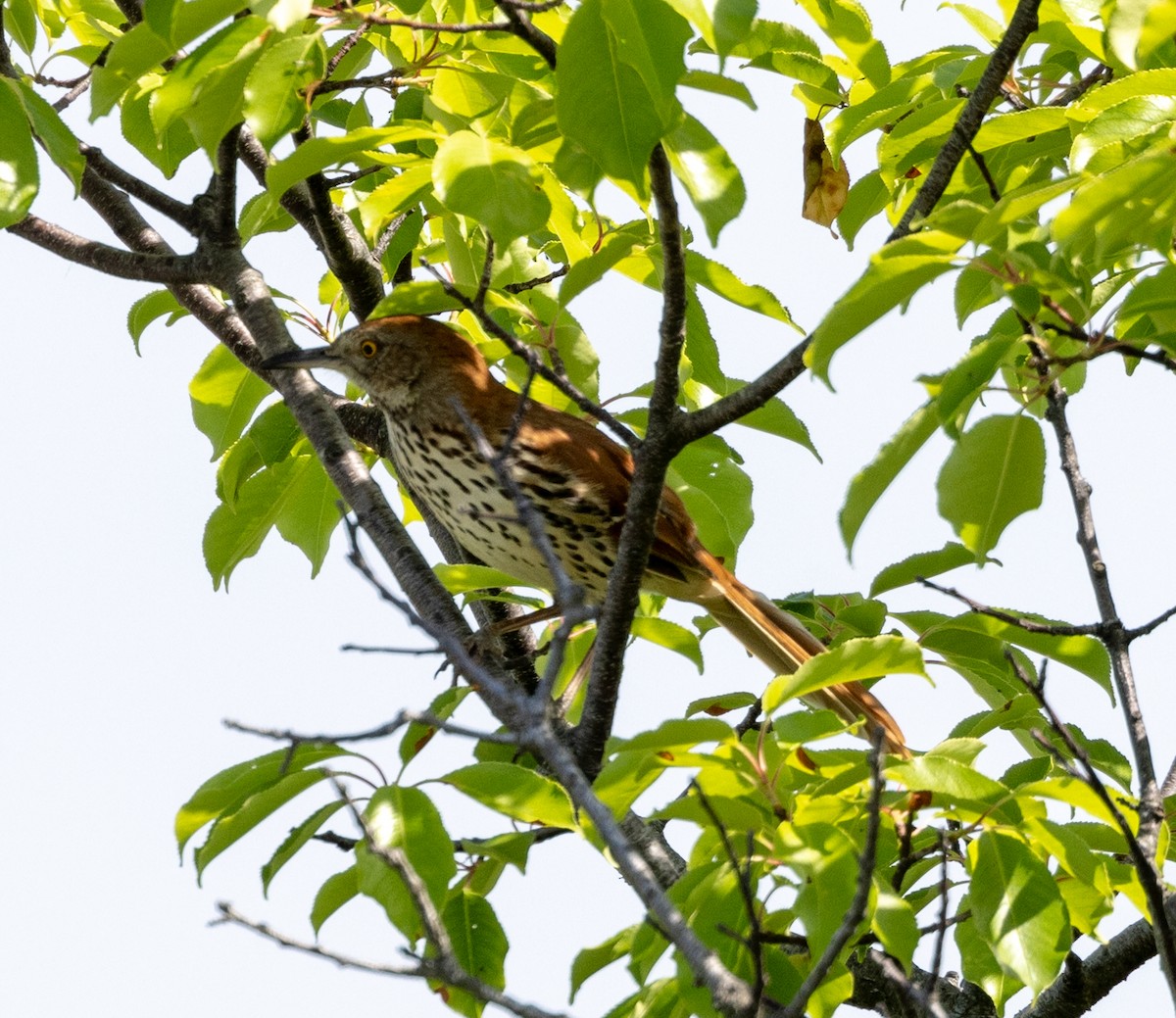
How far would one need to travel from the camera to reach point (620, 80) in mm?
1950

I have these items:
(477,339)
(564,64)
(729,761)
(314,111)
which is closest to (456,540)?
(477,339)

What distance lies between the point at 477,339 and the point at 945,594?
1.22 metres

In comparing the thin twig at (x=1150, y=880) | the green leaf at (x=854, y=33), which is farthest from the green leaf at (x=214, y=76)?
the thin twig at (x=1150, y=880)

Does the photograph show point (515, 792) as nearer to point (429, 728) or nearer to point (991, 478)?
point (429, 728)

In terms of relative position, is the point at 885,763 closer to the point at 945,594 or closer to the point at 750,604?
the point at 945,594

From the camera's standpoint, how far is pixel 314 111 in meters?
3.36

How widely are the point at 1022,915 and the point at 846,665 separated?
451 mm

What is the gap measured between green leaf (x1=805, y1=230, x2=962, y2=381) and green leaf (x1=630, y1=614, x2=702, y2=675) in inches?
51.5

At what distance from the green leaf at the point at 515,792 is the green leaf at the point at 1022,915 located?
0.63 metres

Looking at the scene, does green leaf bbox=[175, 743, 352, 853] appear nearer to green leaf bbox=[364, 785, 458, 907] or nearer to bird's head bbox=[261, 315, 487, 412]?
green leaf bbox=[364, 785, 458, 907]

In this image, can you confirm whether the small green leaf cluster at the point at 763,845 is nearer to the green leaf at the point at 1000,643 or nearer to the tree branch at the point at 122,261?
the green leaf at the point at 1000,643

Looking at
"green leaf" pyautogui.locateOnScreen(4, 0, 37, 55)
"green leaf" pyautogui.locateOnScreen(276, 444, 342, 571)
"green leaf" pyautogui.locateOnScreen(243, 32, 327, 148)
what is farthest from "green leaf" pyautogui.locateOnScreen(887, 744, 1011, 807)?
"green leaf" pyautogui.locateOnScreen(4, 0, 37, 55)

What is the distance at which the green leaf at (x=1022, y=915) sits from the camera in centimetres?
218

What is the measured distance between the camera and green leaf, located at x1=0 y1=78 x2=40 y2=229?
8.03 ft
